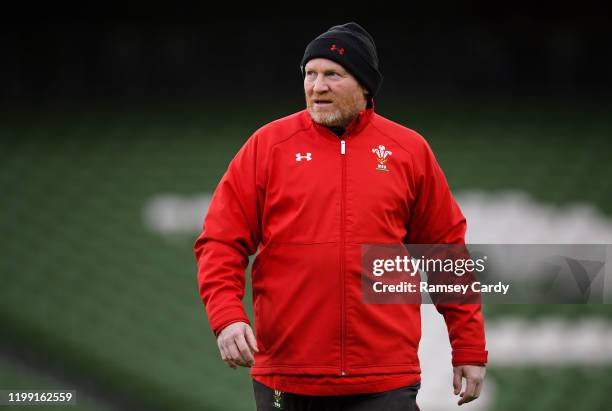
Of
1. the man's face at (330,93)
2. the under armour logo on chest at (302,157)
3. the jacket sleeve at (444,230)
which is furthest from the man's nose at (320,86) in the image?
the jacket sleeve at (444,230)

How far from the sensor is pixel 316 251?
6.84 feet

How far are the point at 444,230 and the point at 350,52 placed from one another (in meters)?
0.50

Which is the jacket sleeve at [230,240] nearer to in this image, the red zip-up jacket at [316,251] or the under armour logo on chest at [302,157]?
the red zip-up jacket at [316,251]

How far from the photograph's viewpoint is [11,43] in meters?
5.97

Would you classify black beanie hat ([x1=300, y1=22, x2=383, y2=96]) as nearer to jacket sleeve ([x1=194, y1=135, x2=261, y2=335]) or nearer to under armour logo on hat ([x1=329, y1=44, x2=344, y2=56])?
under armour logo on hat ([x1=329, y1=44, x2=344, y2=56])

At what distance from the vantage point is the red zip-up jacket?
206cm

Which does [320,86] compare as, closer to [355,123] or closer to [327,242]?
[355,123]

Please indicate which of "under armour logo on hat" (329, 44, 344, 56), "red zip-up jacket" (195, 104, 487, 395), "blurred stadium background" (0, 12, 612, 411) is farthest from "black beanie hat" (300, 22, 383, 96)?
"blurred stadium background" (0, 12, 612, 411)

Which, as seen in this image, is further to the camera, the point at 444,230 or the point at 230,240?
the point at 444,230

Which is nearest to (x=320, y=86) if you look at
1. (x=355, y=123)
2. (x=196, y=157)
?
(x=355, y=123)

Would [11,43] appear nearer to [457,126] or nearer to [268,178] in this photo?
[457,126]

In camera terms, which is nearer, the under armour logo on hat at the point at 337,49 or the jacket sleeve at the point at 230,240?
the jacket sleeve at the point at 230,240

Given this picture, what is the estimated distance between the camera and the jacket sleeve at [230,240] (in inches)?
80.5

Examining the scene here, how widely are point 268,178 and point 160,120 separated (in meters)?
4.07
